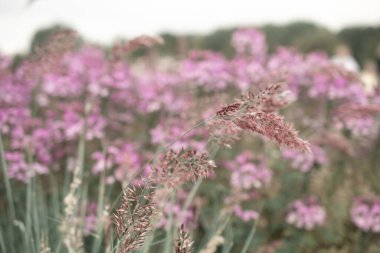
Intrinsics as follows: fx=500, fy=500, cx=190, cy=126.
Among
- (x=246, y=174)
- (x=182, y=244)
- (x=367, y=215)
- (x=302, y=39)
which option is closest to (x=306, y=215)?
(x=367, y=215)

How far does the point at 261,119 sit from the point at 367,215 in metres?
3.18

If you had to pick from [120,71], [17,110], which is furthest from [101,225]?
[120,71]

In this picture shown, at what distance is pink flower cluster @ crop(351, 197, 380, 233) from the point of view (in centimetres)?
407

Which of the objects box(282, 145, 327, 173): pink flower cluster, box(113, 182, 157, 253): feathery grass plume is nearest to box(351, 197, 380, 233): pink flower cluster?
box(282, 145, 327, 173): pink flower cluster

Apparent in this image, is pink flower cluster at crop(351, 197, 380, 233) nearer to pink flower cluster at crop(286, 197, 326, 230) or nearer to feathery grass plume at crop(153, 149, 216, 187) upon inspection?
pink flower cluster at crop(286, 197, 326, 230)

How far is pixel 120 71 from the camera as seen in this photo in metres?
4.83

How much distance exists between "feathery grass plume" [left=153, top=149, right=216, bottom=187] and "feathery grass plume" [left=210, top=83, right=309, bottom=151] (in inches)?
4.5

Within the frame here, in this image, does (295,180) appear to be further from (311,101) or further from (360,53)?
(360,53)

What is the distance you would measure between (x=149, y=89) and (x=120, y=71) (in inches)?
12.9

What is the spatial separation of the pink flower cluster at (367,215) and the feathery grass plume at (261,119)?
3.07 m

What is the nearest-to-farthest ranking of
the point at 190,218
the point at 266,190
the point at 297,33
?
1. the point at 190,218
2. the point at 266,190
3. the point at 297,33

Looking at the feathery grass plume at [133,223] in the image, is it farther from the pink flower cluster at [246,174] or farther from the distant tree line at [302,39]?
A: the distant tree line at [302,39]

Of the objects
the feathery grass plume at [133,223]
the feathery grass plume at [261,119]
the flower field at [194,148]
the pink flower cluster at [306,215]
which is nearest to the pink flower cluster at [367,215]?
the flower field at [194,148]

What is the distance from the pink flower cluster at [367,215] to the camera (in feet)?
13.3
